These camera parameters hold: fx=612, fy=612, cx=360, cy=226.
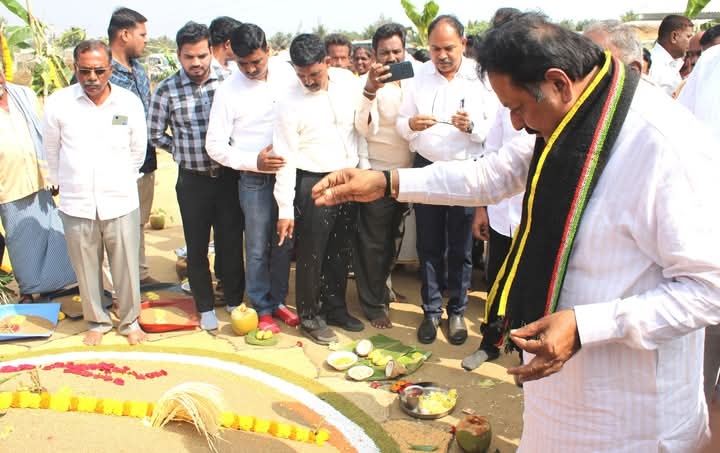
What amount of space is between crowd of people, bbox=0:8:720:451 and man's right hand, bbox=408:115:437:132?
133 mm

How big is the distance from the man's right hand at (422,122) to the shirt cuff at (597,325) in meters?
2.75

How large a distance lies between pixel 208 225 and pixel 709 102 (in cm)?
346

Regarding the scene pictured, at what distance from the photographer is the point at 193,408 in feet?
9.81

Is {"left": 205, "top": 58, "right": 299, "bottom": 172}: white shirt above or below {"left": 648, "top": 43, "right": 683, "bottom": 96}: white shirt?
below

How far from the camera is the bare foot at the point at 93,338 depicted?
446 centimetres

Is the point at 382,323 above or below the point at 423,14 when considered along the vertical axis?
below

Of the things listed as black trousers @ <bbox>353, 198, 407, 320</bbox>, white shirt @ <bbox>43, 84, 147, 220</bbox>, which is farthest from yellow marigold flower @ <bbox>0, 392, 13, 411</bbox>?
black trousers @ <bbox>353, 198, 407, 320</bbox>

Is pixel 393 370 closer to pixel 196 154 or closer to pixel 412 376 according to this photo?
pixel 412 376

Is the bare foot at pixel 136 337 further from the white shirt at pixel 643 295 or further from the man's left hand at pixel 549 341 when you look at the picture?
the man's left hand at pixel 549 341

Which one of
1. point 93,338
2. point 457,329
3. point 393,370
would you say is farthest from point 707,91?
point 93,338

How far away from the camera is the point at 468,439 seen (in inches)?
120

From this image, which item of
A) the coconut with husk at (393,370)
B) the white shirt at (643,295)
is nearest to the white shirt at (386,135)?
the coconut with husk at (393,370)

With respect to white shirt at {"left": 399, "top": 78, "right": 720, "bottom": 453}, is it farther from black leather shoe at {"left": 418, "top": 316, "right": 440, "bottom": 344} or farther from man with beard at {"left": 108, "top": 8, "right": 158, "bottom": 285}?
man with beard at {"left": 108, "top": 8, "right": 158, "bottom": 285}

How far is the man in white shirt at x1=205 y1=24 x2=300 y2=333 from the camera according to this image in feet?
14.1
